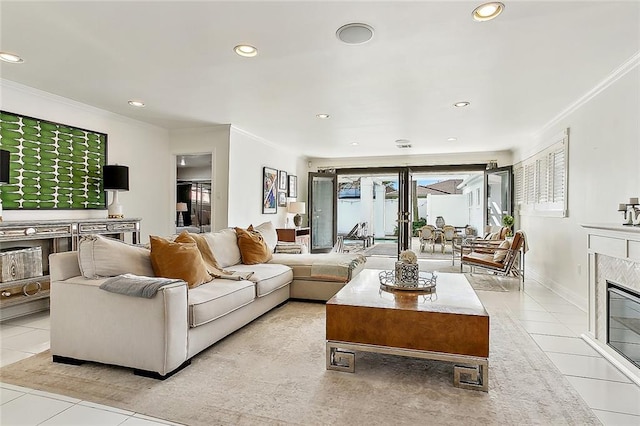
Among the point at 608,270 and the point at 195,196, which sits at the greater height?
the point at 195,196

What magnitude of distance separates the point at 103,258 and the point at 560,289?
5.21m

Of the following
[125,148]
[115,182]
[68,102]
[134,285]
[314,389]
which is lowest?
[314,389]

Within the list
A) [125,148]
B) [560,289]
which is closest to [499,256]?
[560,289]

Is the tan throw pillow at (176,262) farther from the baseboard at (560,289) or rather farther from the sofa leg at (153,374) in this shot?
the baseboard at (560,289)

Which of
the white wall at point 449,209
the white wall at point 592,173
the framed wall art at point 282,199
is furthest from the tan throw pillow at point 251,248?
the white wall at point 449,209

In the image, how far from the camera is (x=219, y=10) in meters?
2.27

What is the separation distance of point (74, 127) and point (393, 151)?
218 inches

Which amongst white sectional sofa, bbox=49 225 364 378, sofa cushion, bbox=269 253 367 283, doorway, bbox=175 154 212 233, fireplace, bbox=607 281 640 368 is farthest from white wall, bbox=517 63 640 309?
doorway, bbox=175 154 212 233

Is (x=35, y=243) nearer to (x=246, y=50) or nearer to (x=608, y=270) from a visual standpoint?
(x=246, y=50)

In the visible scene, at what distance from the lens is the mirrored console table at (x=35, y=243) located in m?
3.34

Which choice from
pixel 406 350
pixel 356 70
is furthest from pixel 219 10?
pixel 406 350

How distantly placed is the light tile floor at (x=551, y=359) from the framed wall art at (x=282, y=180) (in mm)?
4343

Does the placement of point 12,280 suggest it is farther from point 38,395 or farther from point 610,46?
point 610,46

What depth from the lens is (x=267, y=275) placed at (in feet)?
11.7
